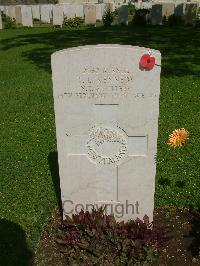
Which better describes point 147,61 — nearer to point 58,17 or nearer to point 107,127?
point 107,127

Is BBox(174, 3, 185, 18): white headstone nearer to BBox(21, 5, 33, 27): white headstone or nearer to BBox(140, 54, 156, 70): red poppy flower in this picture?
BBox(21, 5, 33, 27): white headstone

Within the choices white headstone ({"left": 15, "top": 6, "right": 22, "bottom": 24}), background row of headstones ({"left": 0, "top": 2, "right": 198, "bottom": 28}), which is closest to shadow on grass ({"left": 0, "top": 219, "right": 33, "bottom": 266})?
background row of headstones ({"left": 0, "top": 2, "right": 198, "bottom": 28})

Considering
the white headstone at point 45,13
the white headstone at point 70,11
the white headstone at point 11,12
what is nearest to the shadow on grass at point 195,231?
the white headstone at point 70,11

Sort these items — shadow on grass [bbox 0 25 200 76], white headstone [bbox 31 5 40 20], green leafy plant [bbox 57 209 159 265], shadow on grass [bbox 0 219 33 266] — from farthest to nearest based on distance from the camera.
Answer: white headstone [bbox 31 5 40 20]
shadow on grass [bbox 0 25 200 76]
shadow on grass [bbox 0 219 33 266]
green leafy plant [bbox 57 209 159 265]

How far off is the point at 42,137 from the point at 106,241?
336cm

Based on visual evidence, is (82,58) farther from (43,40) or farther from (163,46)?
(43,40)

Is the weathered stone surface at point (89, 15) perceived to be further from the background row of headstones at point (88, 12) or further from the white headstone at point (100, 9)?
the white headstone at point (100, 9)

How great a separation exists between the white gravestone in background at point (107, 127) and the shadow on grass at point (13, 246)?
584 millimetres

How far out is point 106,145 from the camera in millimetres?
3607

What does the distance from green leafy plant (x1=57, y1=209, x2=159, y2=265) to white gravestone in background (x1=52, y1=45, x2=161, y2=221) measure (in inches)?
6.0

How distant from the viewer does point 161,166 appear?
5.55 meters

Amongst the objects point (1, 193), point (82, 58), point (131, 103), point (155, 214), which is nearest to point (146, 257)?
point (155, 214)

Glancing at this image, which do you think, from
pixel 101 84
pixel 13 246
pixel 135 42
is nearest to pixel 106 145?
pixel 101 84

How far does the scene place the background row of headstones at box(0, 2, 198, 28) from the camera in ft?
72.0
